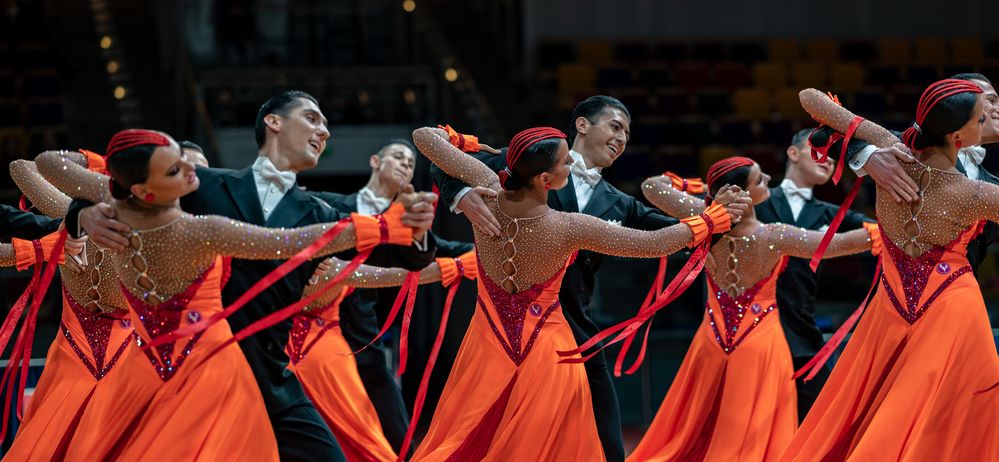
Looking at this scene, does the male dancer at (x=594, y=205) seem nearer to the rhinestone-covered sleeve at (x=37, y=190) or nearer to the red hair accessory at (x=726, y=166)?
the red hair accessory at (x=726, y=166)

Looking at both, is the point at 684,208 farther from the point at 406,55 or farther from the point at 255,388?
the point at 406,55

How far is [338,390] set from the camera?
17.1 ft

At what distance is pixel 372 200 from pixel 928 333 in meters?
3.05

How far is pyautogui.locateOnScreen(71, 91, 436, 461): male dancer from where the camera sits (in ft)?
12.7

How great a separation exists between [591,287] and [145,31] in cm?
1134

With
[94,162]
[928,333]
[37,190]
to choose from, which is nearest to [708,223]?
[928,333]

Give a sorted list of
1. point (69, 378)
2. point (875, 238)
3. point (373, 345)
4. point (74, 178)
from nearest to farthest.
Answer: point (74, 178) < point (69, 378) < point (875, 238) < point (373, 345)

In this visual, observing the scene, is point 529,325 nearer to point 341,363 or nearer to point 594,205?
point 594,205

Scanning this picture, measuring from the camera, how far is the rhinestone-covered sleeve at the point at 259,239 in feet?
11.3

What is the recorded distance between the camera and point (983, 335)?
3.92 metres

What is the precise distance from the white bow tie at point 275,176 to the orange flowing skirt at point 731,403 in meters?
1.95

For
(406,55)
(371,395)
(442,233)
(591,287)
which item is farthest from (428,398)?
(406,55)

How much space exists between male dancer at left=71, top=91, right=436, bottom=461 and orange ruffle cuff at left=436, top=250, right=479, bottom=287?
3.44ft

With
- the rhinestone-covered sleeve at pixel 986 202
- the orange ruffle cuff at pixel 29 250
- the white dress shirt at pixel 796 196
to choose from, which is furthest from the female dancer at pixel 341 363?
the rhinestone-covered sleeve at pixel 986 202
